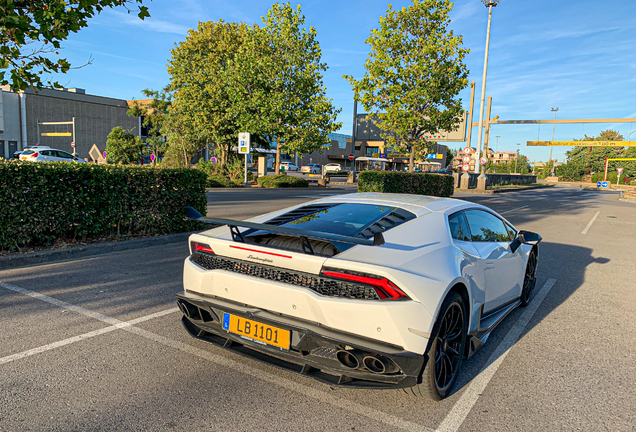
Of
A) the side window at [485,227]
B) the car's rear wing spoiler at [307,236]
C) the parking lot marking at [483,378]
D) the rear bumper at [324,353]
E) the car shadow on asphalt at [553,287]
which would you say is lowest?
the car shadow on asphalt at [553,287]

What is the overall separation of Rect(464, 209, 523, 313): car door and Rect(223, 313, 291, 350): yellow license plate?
1824mm

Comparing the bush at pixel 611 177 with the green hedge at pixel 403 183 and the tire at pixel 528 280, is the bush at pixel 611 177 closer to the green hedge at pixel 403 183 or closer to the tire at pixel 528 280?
the green hedge at pixel 403 183

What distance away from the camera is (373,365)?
254 cm

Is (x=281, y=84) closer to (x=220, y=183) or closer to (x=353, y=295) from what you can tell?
(x=220, y=183)

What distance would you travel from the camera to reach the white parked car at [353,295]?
2533 millimetres

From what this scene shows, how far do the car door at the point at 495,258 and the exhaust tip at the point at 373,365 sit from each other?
1.46m

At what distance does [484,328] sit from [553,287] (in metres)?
3.16

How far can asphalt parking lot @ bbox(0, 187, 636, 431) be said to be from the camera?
262cm

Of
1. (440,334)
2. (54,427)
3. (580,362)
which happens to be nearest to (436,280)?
(440,334)

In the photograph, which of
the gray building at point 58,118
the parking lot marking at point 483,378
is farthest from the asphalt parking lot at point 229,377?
the gray building at point 58,118

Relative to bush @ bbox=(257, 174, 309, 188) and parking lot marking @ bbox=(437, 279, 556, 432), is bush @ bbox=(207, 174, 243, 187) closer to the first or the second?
bush @ bbox=(257, 174, 309, 188)

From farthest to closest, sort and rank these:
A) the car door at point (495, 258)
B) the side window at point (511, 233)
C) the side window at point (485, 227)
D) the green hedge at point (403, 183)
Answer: the green hedge at point (403, 183) → the side window at point (511, 233) → the side window at point (485, 227) → the car door at point (495, 258)

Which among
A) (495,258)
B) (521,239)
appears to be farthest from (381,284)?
(521,239)

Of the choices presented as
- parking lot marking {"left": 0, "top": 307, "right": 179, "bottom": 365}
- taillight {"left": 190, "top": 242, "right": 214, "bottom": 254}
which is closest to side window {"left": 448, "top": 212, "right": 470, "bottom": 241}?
taillight {"left": 190, "top": 242, "right": 214, "bottom": 254}
